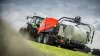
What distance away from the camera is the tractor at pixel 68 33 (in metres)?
2.58

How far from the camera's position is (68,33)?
2.59 m

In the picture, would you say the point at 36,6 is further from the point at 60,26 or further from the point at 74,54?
the point at 74,54

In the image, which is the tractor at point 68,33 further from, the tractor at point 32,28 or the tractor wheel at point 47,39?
the tractor at point 32,28

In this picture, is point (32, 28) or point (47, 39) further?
point (32, 28)

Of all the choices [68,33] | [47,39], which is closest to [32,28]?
[47,39]

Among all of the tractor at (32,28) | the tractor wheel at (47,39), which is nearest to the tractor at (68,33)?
the tractor wheel at (47,39)

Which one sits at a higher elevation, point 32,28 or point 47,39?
point 32,28

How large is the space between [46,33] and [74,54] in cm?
89

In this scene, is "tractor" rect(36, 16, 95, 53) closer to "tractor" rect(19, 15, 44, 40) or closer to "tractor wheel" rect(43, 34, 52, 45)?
"tractor wheel" rect(43, 34, 52, 45)

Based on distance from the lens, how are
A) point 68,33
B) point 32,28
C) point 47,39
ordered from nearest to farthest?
point 68,33
point 47,39
point 32,28

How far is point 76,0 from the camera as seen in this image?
8.43 ft

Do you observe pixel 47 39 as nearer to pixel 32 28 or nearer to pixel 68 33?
pixel 68 33

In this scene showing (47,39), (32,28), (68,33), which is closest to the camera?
(68,33)

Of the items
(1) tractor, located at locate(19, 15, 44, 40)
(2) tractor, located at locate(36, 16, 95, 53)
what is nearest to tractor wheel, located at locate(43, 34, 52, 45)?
(2) tractor, located at locate(36, 16, 95, 53)
